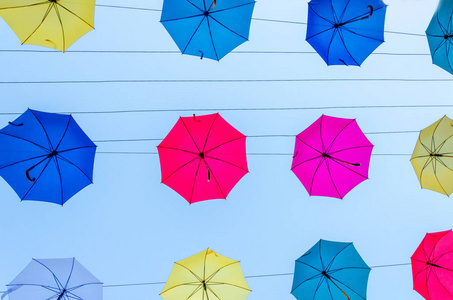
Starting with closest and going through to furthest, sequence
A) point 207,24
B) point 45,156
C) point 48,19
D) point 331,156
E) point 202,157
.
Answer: point 48,19
point 207,24
point 45,156
point 202,157
point 331,156

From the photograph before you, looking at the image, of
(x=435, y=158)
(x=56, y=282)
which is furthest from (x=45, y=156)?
(x=435, y=158)

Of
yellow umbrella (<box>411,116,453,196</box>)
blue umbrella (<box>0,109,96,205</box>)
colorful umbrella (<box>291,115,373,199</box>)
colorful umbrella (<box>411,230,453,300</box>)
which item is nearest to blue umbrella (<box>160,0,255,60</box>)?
colorful umbrella (<box>291,115,373,199</box>)

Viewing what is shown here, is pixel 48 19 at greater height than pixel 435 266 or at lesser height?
greater

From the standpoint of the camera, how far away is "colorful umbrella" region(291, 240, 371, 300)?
8.13 meters

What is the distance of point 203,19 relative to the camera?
707 cm

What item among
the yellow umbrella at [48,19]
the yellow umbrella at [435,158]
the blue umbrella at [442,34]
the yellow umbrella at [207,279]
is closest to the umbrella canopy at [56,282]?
the yellow umbrella at [207,279]

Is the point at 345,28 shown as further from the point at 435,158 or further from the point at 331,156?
the point at 435,158

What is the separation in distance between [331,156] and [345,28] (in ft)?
8.73

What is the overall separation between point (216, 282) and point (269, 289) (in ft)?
8.12

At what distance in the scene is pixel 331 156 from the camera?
791 cm

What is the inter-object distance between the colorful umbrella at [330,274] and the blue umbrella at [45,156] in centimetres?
508

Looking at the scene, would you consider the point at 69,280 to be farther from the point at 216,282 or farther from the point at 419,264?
the point at 419,264

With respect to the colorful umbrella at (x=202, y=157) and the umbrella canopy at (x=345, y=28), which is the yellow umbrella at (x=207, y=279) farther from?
the umbrella canopy at (x=345, y=28)

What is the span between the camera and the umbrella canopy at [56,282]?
729 centimetres
